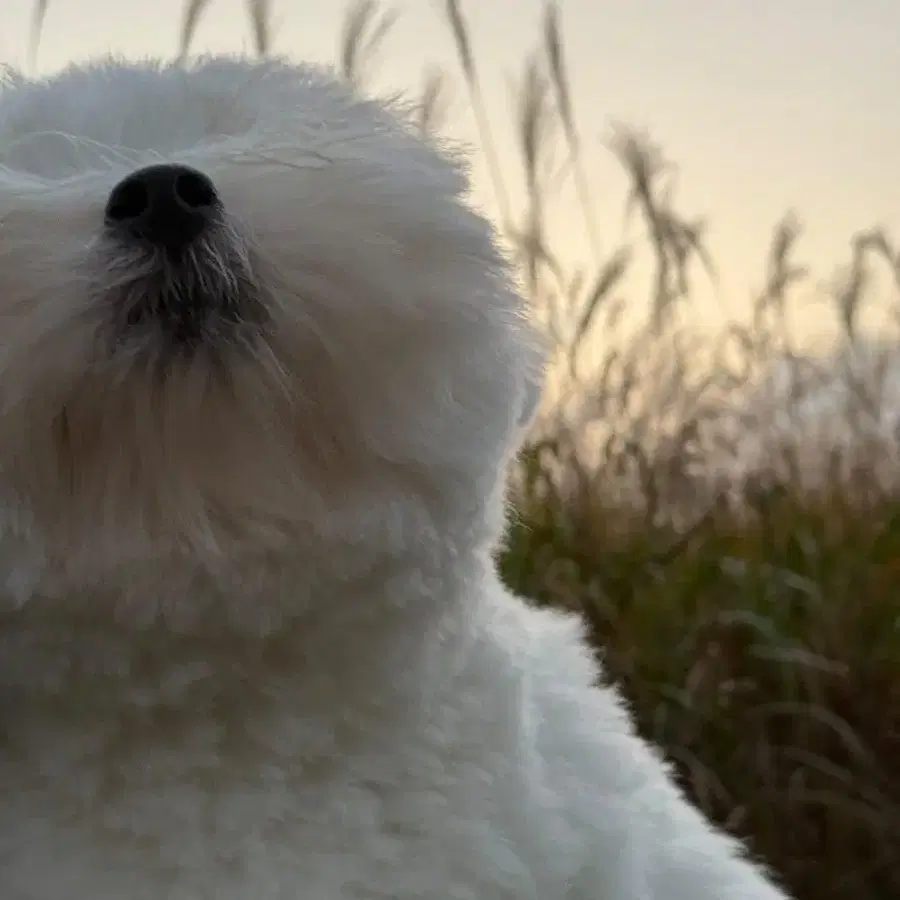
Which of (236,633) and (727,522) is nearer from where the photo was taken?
(236,633)

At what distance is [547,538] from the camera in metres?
1.79

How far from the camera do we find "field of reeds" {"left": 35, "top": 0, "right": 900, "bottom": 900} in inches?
56.6

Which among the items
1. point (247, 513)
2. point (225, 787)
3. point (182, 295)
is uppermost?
point (182, 295)

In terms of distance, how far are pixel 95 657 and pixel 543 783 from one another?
275 millimetres

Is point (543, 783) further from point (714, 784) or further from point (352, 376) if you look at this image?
point (714, 784)

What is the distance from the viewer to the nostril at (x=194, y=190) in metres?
0.64

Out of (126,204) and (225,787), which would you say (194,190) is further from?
(225,787)

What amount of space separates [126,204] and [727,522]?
1338mm

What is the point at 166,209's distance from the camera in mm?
648

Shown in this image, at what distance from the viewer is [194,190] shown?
→ 65cm

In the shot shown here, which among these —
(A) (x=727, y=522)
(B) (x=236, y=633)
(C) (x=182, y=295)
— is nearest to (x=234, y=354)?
(C) (x=182, y=295)

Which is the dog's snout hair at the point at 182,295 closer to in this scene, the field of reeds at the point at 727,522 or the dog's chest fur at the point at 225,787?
the dog's chest fur at the point at 225,787

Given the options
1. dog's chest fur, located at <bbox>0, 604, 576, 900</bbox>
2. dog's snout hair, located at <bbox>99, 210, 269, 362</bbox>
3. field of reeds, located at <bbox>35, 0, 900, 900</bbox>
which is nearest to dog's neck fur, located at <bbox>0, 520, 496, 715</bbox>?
dog's chest fur, located at <bbox>0, 604, 576, 900</bbox>

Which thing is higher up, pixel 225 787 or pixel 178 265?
pixel 178 265
